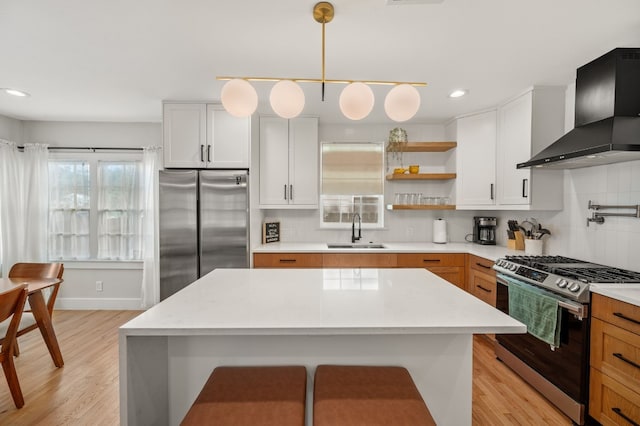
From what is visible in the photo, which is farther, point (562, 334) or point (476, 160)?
point (476, 160)

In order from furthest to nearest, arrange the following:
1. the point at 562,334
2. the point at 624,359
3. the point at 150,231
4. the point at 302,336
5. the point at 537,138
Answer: the point at 150,231 → the point at 537,138 → the point at 562,334 → the point at 624,359 → the point at 302,336

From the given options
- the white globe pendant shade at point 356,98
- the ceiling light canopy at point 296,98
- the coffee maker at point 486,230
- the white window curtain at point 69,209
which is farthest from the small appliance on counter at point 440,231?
the white window curtain at point 69,209

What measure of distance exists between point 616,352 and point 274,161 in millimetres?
3264

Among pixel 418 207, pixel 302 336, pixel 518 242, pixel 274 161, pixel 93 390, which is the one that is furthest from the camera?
pixel 418 207

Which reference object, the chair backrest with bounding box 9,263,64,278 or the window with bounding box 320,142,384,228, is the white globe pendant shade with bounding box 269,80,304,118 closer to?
the window with bounding box 320,142,384,228

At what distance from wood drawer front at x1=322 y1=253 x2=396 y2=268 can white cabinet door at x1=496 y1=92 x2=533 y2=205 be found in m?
1.30

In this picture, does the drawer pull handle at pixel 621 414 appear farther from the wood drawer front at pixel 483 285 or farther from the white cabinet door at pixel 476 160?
the white cabinet door at pixel 476 160

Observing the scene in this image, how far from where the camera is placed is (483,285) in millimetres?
3117

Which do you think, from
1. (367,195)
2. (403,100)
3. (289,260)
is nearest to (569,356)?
(403,100)

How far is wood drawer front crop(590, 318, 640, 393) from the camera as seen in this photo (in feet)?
5.56

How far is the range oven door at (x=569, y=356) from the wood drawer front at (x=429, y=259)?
1154mm

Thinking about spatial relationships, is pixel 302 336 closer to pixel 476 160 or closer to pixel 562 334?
pixel 562 334

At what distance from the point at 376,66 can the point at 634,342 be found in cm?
234

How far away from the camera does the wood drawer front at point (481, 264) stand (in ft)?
9.81
